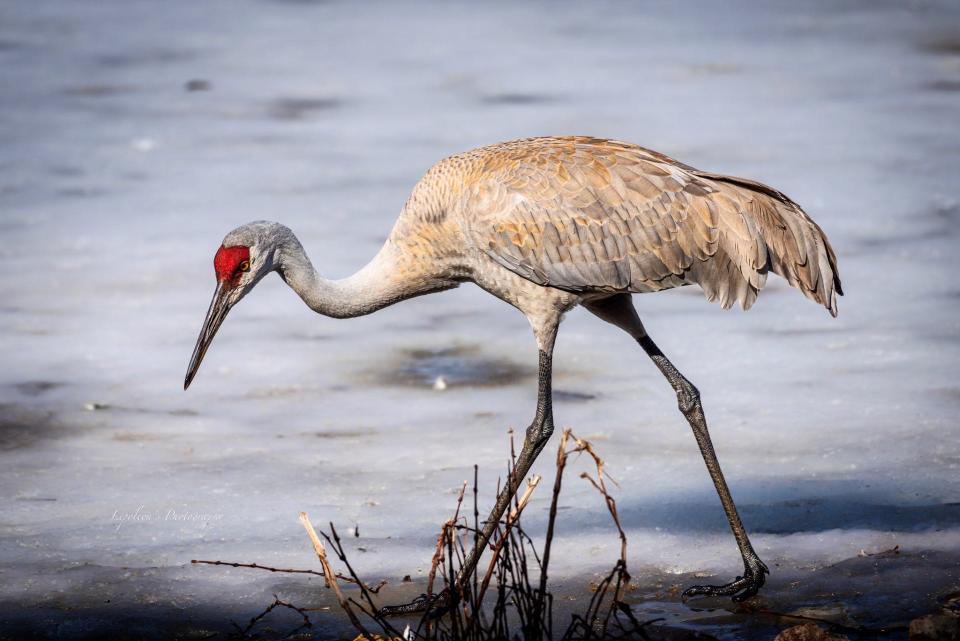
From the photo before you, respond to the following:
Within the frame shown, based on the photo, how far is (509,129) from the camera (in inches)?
451

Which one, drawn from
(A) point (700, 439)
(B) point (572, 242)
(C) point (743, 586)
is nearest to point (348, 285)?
(B) point (572, 242)

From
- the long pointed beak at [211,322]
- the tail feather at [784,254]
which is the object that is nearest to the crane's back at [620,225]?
the tail feather at [784,254]

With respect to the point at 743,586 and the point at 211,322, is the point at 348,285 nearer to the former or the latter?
the point at 211,322

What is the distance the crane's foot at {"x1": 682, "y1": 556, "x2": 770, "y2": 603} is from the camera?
5.03 m

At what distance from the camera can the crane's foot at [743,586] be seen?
5027 millimetres

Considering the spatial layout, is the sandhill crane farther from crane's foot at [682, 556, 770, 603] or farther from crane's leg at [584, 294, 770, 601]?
crane's foot at [682, 556, 770, 603]

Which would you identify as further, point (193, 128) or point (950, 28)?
point (950, 28)

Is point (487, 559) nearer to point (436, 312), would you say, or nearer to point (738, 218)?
point (738, 218)

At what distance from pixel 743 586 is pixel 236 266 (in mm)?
2113

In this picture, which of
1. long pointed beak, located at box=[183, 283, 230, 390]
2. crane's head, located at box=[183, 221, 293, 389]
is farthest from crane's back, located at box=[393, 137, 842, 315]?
long pointed beak, located at box=[183, 283, 230, 390]

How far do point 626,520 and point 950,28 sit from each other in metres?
10.2

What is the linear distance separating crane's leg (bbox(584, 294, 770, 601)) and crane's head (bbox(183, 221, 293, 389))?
124 cm

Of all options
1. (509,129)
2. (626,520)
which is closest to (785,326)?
(626,520)

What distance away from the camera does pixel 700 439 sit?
18.0ft
